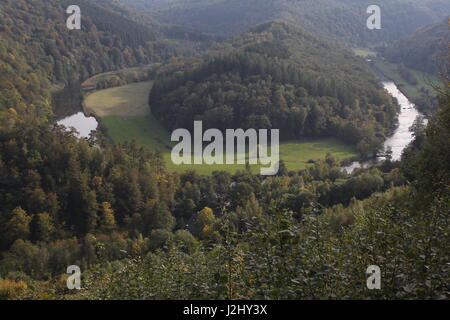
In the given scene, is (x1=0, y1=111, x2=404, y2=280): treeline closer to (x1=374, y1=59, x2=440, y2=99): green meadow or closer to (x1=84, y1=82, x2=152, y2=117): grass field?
(x1=84, y1=82, x2=152, y2=117): grass field

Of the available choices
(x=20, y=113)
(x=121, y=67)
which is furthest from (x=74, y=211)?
(x=121, y=67)

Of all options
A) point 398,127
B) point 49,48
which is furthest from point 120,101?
point 398,127

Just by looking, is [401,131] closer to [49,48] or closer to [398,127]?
[398,127]

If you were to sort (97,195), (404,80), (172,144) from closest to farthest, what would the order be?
(97,195)
(172,144)
(404,80)

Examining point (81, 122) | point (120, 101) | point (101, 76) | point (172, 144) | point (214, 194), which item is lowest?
point (214, 194)

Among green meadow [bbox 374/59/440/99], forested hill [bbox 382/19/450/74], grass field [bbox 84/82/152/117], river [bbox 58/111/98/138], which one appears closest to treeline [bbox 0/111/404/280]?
river [bbox 58/111/98/138]

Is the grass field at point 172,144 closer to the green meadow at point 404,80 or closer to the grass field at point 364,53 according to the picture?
the green meadow at point 404,80
